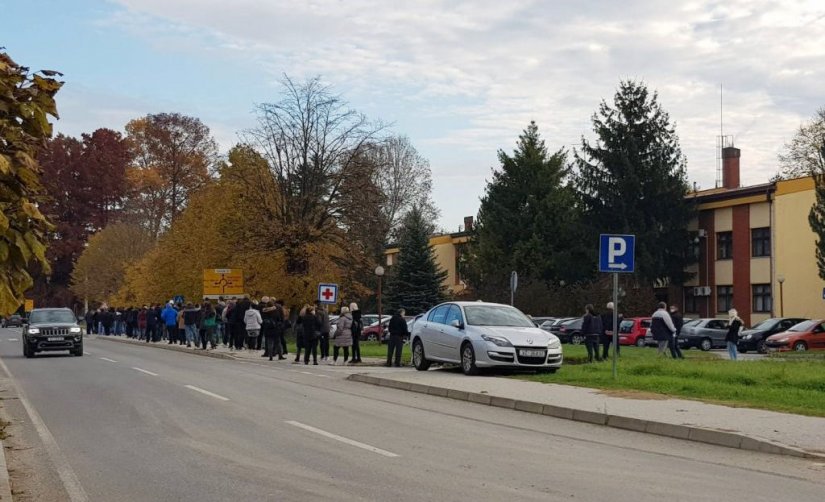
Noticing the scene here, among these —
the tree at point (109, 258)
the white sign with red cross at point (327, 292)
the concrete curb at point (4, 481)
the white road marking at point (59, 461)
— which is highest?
the tree at point (109, 258)

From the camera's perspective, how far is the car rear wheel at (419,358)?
22422mm

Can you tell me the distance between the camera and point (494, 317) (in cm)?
2102

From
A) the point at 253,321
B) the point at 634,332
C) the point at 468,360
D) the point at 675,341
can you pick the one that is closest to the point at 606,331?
the point at 675,341

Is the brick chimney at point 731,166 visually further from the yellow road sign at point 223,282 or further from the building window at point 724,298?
the yellow road sign at point 223,282

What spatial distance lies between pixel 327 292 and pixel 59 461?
2180 centimetres

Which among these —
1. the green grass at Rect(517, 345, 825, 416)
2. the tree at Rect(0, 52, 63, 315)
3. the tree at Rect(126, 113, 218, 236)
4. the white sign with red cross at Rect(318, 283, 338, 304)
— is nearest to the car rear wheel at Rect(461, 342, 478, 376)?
the green grass at Rect(517, 345, 825, 416)

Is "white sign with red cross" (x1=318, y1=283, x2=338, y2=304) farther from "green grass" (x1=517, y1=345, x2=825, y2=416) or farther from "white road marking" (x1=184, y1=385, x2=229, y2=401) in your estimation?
"white road marking" (x1=184, y1=385, x2=229, y2=401)

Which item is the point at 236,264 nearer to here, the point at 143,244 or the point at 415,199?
the point at 143,244

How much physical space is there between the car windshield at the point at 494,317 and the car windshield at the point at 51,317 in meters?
15.8

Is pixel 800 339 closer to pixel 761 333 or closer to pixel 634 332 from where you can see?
pixel 761 333

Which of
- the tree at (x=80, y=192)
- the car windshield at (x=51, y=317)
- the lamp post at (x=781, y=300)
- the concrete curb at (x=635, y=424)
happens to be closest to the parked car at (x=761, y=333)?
the lamp post at (x=781, y=300)

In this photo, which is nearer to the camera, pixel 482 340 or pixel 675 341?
pixel 482 340

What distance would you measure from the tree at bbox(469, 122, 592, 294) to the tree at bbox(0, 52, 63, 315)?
172ft

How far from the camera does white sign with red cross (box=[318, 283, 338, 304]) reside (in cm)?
3148
